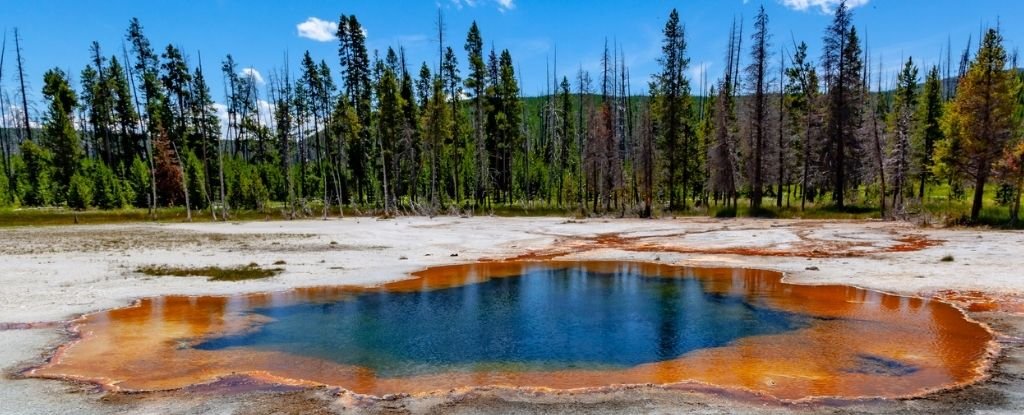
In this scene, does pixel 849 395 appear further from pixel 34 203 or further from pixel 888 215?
pixel 34 203

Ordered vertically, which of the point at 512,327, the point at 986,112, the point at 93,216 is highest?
the point at 986,112

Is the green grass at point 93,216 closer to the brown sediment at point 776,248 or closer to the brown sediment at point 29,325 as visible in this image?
the brown sediment at point 776,248

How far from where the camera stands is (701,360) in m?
9.81

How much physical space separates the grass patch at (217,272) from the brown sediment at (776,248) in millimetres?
10512

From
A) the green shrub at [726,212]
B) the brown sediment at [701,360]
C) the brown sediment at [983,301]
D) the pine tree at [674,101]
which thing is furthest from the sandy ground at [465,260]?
the pine tree at [674,101]

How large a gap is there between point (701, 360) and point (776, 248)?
1683 cm

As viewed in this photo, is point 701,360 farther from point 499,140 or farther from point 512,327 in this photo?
point 499,140

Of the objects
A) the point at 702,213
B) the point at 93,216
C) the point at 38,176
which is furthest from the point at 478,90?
the point at 38,176

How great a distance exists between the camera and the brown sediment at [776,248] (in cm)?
Result: 2244

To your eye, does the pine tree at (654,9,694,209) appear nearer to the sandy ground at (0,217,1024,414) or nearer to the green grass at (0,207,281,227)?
the sandy ground at (0,217,1024,414)

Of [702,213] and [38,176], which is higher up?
[38,176]

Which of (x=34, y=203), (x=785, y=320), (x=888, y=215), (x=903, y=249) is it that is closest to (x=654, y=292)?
(x=785, y=320)

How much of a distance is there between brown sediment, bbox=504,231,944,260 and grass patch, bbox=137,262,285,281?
10.5m

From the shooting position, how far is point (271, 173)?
7462cm
